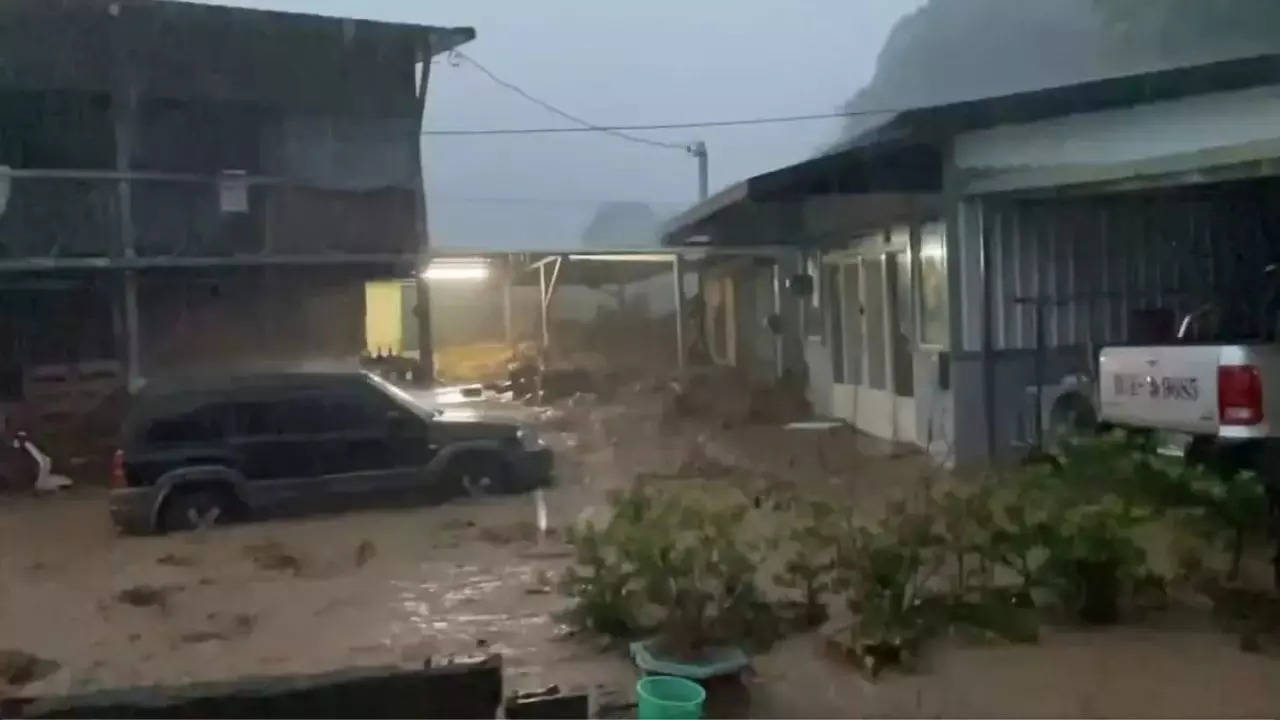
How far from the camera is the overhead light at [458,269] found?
11.3m

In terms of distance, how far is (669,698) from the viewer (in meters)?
4.06

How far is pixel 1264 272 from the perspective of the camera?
8461 mm

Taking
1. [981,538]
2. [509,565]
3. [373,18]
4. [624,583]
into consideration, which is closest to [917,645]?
[981,538]

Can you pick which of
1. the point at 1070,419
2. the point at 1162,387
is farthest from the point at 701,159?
the point at 1162,387

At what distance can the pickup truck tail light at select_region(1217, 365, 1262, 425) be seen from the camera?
582cm

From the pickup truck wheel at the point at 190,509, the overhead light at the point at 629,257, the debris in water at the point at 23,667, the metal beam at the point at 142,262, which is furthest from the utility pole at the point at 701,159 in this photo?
the debris in water at the point at 23,667

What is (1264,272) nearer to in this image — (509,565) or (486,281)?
(509,565)

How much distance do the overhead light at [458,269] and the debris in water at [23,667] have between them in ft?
19.9

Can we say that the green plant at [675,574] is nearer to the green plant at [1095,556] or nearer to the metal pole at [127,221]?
the green plant at [1095,556]

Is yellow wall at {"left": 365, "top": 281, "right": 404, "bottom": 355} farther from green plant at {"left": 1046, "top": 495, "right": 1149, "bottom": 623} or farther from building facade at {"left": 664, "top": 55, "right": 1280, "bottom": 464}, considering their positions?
green plant at {"left": 1046, "top": 495, "right": 1149, "bottom": 623}

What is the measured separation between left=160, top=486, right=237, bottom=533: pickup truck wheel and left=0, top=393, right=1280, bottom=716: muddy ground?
137 millimetres

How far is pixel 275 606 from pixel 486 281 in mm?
6310

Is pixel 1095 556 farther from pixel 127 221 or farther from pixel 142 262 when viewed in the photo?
pixel 127 221

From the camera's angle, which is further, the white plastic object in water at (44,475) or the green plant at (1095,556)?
the white plastic object in water at (44,475)
